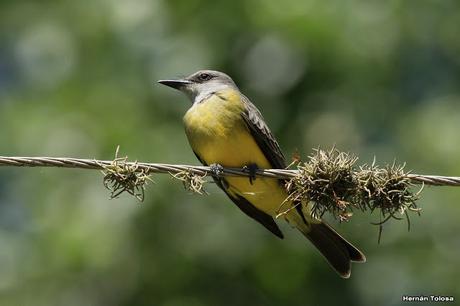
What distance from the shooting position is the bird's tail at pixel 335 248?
22.0ft

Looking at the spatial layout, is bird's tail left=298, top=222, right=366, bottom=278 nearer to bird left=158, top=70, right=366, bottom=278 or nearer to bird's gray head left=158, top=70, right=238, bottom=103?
bird left=158, top=70, right=366, bottom=278

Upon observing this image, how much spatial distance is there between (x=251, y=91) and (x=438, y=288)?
2675 millimetres

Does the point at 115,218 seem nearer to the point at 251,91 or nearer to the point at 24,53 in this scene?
the point at 251,91

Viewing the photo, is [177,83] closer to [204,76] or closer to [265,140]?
[204,76]

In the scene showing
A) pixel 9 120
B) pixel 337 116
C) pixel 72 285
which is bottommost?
pixel 72 285

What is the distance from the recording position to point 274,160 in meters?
6.61

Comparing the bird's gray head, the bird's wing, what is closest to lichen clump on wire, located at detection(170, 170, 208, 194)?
the bird's wing

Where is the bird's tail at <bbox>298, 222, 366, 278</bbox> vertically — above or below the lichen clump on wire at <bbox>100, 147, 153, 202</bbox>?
above

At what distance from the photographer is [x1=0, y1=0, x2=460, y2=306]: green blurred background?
27.2 feet

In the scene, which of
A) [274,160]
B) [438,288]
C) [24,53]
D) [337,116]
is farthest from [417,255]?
[24,53]

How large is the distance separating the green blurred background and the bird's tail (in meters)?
1.69

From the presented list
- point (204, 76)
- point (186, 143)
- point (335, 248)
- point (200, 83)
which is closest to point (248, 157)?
point (335, 248)

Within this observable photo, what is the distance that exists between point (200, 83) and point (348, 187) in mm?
2791

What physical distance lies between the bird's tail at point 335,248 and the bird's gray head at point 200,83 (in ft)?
4.34
